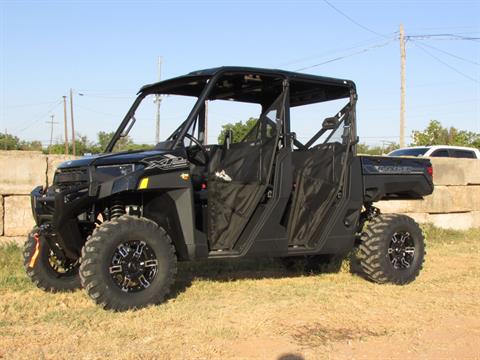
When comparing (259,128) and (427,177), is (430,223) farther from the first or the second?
(259,128)

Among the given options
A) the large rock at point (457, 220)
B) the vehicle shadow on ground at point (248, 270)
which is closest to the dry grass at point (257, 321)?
the vehicle shadow on ground at point (248, 270)

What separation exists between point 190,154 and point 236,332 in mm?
2228

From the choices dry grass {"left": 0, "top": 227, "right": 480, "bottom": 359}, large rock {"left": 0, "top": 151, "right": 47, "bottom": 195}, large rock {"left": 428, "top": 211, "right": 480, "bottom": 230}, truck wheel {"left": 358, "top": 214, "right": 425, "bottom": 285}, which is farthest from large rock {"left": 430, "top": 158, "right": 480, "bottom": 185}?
large rock {"left": 0, "top": 151, "right": 47, "bottom": 195}

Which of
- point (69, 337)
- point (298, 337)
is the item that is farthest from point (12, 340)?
point (298, 337)

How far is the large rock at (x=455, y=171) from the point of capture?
41.9 ft

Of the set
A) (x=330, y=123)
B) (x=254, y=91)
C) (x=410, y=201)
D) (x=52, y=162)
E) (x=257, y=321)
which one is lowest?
(x=257, y=321)

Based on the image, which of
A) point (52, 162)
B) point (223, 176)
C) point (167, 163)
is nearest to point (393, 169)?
point (223, 176)

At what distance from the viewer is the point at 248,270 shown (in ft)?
27.1

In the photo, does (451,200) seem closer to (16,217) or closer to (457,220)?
(457,220)

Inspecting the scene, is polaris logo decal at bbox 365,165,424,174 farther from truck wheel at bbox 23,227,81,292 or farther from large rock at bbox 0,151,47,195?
large rock at bbox 0,151,47,195

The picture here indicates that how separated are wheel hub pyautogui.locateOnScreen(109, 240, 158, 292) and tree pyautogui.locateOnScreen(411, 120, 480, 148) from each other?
3603 centimetres

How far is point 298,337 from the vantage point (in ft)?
16.0

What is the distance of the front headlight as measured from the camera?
5641mm

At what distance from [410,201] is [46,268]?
8.22 meters
